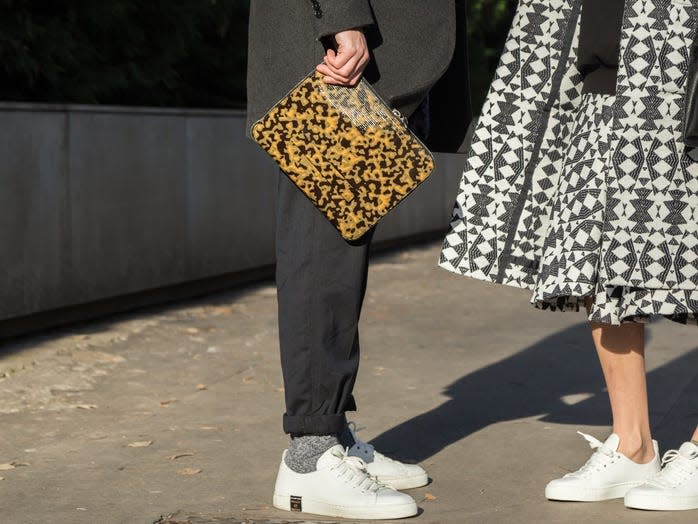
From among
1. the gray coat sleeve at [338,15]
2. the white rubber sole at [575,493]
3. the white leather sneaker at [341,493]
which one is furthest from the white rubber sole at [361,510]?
the gray coat sleeve at [338,15]

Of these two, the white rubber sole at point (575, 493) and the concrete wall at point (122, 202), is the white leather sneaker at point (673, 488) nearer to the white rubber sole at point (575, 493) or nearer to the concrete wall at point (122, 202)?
the white rubber sole at point (575, 493)

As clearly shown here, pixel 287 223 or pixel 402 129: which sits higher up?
pixel 402 129

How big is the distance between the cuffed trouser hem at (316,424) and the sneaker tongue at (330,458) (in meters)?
0.05

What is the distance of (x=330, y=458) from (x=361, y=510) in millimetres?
151

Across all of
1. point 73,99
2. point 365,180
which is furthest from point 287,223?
point 73,99

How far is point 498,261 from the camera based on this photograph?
12.5ft

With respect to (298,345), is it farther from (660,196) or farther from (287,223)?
(660,196)

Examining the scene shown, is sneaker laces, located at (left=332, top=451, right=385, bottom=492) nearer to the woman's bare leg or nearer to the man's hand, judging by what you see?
the woman's bare leg

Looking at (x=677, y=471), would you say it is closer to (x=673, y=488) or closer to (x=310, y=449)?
(x=673, y=488)

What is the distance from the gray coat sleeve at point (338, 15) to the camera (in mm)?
3232

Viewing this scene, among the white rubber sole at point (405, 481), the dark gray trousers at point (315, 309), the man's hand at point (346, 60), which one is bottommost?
the white rubber sole at point (405, 481)

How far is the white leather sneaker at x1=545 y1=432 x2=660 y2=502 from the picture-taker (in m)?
3.64

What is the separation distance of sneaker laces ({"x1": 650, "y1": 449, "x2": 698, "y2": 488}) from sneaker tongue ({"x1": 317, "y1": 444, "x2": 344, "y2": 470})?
0.83 m

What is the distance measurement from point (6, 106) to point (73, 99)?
1.03m
